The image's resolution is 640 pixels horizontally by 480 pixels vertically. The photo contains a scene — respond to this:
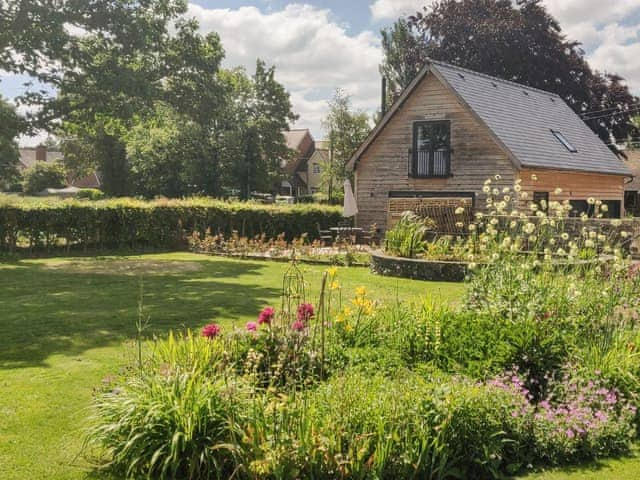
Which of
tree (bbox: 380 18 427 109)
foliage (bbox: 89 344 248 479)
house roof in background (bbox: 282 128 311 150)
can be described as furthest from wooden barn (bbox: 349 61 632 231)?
house roof in background (bbox: 282 128 311 150)

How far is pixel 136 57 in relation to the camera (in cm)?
2209

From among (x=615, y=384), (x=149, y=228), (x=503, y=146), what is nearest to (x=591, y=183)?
(x=503, y=146)

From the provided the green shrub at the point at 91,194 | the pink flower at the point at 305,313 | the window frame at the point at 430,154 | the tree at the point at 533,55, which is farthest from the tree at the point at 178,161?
the pink flower at the point at 305,313

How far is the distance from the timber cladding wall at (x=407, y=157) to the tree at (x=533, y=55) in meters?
14.3

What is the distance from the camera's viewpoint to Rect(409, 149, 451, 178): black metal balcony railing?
23469 millimetres

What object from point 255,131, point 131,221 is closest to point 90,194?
point 255,131

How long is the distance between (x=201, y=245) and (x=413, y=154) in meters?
9.33

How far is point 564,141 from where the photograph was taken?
25062 millimetres

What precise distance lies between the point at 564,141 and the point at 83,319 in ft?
71.1

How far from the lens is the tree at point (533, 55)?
35344 millimetres

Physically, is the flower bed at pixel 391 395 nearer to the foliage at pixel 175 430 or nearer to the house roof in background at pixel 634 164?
the foliage at pixel 175 430

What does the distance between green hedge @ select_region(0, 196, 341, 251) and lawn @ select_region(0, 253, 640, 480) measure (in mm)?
2171

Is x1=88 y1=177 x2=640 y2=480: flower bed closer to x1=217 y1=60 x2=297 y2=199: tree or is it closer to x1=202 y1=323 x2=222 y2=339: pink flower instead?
x1=202 y1=323 x2=222 y2=339: pink flower

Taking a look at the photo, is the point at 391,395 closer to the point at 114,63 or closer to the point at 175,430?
the point at 175,430
